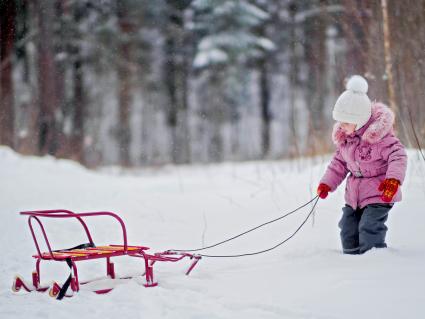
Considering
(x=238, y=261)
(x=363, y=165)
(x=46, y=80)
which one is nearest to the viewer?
(x=363, y=165)

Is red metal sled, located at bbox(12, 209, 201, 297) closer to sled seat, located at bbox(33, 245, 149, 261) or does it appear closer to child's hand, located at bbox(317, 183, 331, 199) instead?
sled seat, located at bbox(33, 245, 149, 261)

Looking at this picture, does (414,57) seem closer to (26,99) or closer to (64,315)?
(64,315)

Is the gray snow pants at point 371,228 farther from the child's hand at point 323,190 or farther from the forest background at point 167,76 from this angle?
the forest background at point 167,76

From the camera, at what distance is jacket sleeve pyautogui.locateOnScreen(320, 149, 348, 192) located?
4.78 metres

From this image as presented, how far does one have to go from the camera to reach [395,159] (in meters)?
4.23

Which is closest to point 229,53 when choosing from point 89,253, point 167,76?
point 167,76

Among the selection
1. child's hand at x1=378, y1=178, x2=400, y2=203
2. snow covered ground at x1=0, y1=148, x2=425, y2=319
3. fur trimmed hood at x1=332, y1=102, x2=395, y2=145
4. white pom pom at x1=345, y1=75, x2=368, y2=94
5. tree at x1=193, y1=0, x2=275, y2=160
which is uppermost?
tree at x1=193, y1=0, x2=275, y2=160

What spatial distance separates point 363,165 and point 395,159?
1.05 ft

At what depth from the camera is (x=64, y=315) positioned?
11.2 feet

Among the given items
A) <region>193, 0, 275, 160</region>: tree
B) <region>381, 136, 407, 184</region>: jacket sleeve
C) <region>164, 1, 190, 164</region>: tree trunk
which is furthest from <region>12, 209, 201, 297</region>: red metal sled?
<region>164, 1, 190, 164</region>: tree trunk

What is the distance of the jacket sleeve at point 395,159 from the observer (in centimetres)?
413

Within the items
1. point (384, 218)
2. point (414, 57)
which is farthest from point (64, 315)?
point (414, 57)

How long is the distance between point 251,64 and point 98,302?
2341 cm

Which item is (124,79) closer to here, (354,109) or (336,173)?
(336,173)
